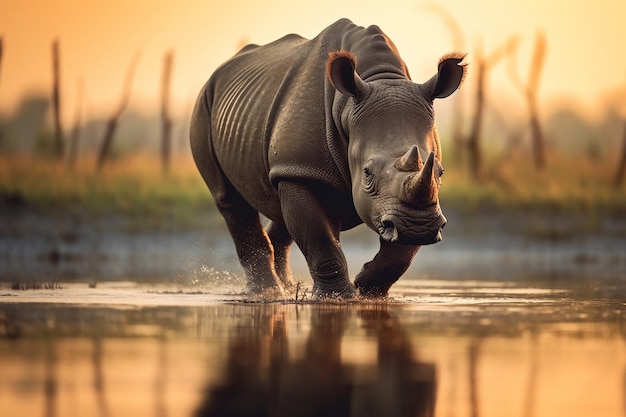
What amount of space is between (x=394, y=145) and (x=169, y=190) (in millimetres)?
11254

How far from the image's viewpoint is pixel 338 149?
910 centimetres

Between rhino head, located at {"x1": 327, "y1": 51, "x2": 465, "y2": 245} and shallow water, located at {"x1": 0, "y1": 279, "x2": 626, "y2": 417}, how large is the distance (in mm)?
501

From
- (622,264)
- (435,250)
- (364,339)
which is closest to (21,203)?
(435,250)

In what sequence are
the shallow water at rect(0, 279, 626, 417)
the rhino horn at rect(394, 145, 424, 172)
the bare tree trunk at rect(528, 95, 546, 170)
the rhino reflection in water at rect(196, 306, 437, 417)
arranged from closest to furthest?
the rhino reflection in water at rect(196, 306, 437, 417)
the shallow water at rect(0, 279, 626, 417)
the rhino horn at rect(394, 145, 424, 172)
the bare tree trunk at rect(528, 95, 546, 170)

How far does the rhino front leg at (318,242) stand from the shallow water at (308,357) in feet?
0.75

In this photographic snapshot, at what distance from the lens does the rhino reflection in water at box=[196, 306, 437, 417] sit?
15.0ft

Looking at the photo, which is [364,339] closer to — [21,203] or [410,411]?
[410,411]

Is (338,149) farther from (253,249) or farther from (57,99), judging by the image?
(57,99)

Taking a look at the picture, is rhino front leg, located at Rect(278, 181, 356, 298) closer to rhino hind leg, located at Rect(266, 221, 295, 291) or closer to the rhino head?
the rhino head

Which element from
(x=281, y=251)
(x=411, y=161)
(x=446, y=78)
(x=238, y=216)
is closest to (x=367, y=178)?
(x=411, y=161)

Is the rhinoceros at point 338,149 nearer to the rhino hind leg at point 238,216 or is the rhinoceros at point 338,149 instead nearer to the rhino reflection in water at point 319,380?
the rhino hind leg at point 238,216

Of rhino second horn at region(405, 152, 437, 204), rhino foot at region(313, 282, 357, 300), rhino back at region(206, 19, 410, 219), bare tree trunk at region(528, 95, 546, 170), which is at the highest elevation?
bare tree trunk at region(528, 95, 546, 170)

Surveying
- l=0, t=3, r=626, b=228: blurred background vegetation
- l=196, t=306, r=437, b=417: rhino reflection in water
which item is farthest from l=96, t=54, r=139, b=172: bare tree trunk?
l=196, t=306, r=437, b=417: rhino reflection in water

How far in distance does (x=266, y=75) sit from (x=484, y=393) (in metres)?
5.71
